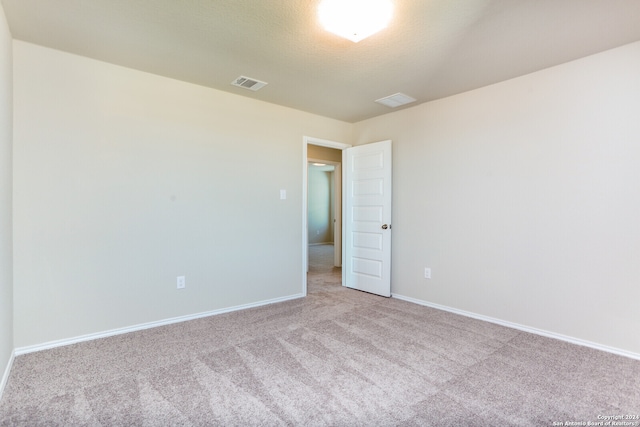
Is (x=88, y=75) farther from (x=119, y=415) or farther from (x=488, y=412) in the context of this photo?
(x=488, y=412)

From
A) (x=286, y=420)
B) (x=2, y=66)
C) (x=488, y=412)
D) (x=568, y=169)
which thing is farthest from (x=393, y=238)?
(x=2, y=66)

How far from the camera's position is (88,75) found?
106 inches

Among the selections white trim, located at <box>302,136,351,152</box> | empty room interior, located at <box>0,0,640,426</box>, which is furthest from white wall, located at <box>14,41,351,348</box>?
white trim, located at <box>302,136,351,152</box>

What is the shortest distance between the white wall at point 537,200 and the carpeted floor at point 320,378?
0.39 m

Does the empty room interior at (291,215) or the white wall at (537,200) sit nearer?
the empty room interior at (291,215)

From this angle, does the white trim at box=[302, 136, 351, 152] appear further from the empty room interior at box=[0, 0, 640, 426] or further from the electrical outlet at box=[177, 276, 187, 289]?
the electrical outlet at box=[177, 276, 187, 289]

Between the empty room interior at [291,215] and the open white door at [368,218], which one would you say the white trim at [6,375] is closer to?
the empty room interior at [291,215]

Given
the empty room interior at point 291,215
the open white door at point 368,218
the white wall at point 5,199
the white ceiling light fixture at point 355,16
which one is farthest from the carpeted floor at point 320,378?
the white ceiling light fixture at point 355,16

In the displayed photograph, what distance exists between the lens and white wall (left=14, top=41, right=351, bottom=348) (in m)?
2.51

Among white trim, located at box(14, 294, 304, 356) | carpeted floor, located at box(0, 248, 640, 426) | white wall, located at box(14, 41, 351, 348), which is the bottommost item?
carpeted floor, located at box(0, 248, 640, 426)

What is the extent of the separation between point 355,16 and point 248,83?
59.9 inches

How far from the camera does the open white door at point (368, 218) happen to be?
13.6 feet

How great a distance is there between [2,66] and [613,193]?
4395 millimetres

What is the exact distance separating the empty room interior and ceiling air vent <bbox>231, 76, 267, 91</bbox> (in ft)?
0.08
